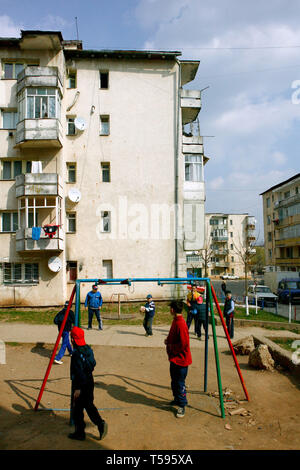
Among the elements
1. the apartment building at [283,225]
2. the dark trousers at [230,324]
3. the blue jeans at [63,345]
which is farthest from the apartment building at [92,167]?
→ the apartment building at [283,225]

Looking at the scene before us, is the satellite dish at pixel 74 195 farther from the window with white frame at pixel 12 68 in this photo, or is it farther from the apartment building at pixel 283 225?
the apartment building at pixel 283 225

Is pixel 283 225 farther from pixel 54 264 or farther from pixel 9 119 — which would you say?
pixel 9 119

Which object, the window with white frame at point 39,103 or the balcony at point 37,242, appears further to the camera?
the window with white frame at point 39,103

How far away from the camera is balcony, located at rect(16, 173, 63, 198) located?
19562 millimetres

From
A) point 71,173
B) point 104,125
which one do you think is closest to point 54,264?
point 71,173

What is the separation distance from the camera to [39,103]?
2009 centimetres

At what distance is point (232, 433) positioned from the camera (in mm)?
5395

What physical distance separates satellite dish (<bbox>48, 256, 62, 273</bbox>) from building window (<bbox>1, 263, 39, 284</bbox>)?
45.1 inches

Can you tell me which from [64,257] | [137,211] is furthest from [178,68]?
[64,257]

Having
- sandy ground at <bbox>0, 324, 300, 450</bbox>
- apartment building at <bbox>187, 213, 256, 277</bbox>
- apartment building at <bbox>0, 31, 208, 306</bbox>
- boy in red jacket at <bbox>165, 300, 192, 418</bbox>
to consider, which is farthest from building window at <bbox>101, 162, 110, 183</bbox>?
apartment building at <bbox>187, 213, 256, 277</bbox>

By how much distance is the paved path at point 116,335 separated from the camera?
11659 mm

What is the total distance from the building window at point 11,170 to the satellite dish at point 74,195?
3.57 metres

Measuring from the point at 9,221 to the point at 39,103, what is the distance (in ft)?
25.1

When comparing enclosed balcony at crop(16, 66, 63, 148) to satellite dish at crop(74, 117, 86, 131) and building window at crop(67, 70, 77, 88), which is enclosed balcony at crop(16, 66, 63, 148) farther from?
building window at crop(67, 70, 77, 88)
